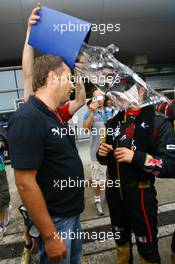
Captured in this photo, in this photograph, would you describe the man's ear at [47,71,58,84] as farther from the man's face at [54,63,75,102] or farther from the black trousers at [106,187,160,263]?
the black trousers at [106,187,160,263]

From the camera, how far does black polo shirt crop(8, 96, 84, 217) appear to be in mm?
1496

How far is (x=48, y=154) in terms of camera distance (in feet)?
5.26

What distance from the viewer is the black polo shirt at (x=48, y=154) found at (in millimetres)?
1496

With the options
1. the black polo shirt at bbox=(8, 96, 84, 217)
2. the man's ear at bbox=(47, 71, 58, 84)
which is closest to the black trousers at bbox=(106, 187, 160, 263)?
the black polo shirt at bbox=(8, 96, 84, 217)

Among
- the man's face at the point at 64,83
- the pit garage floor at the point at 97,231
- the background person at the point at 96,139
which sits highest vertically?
the man's face at the point at 64,83

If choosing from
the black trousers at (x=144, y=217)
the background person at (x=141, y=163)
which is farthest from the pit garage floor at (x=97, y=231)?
the background person at (x=141, y=163)

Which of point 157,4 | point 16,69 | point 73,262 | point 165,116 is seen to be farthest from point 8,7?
point 73,262

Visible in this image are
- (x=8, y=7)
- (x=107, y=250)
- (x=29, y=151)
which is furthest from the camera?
(x=8, y=7)

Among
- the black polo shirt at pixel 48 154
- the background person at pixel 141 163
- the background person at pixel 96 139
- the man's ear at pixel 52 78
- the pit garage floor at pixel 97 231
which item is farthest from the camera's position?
the background person at pixel 96 139

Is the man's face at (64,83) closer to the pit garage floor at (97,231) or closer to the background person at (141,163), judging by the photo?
the background person at (141,163)

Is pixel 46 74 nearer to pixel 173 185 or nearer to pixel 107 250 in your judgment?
pixel 107 250

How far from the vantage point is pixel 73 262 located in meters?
1.99

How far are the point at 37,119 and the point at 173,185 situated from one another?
3.64 m

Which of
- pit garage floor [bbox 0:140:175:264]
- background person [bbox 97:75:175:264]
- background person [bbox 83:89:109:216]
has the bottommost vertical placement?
pit garage floor [bbox 0:140:175:264]
